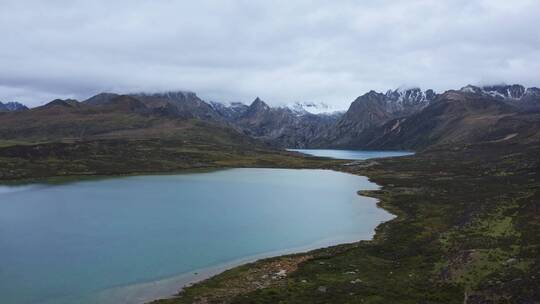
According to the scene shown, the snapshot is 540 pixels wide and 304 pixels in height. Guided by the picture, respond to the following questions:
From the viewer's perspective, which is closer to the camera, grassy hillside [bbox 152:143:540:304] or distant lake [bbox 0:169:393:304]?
grassy hillside [bbox 152:143:540:304]

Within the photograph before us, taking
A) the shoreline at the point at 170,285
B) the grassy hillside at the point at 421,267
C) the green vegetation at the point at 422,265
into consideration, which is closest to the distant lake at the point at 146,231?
the shoreline at the point at 170,285

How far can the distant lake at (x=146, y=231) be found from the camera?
5191 cm

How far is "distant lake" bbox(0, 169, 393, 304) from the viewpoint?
51.9 m

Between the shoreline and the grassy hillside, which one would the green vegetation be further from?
the shoreline

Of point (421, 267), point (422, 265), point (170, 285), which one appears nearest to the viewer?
point (170, 285)

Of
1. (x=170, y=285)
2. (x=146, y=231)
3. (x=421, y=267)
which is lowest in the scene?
(x=170, y=285)

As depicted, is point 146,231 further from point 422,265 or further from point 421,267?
point 421,267

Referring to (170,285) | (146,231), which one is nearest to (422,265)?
(170,285)

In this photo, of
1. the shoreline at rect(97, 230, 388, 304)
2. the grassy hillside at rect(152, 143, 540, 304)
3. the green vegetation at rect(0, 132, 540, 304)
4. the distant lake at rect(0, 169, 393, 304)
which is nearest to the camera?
the grassy hillside at rect(152, 143, 540, 304)

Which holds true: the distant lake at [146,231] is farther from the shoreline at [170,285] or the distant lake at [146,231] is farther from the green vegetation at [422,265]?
the green vegetation at [422,265]

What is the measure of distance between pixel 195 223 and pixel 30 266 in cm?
3285

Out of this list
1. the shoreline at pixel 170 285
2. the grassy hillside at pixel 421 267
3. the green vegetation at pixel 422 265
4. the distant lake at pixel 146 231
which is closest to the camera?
the grassy hillside at pixel 421 267

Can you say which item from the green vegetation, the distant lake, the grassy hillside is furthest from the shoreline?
the grassy hillside

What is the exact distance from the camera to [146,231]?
258ft
